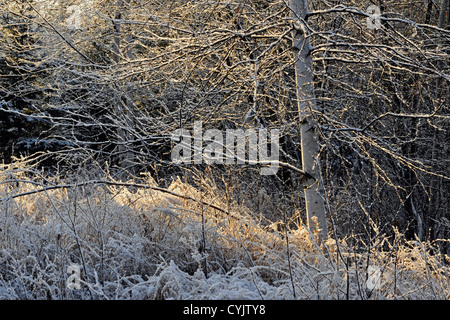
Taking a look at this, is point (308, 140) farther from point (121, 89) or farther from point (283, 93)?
point (121, 89)

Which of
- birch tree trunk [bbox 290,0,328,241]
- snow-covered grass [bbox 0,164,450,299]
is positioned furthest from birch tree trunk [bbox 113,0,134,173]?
birch tree trunk [bbox 290,0,328,241]

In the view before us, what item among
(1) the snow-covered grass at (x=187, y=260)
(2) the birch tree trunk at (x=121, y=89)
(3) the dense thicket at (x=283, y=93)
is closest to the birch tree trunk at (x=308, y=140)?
(3) the dense thicket at (x=283, y=93)

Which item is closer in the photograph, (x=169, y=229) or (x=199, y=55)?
(x=169, y=229)

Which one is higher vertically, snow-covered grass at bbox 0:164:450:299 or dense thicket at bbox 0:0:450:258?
dense thicket at bbox 0:0:450:258

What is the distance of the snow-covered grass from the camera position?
286 centimetres

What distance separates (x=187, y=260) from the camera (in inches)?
142

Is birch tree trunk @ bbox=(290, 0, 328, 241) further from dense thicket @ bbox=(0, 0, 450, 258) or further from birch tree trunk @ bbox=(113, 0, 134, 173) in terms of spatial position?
birch tree trunk @ bbox=(113, 0, 134, 173)

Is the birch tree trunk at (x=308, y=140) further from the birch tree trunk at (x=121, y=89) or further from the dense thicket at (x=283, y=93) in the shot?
the birch tree trunk at (x=121, y=89)

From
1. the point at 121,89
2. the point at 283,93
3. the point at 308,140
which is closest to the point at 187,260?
the point at 308,140

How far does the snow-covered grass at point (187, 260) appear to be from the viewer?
2.86m
